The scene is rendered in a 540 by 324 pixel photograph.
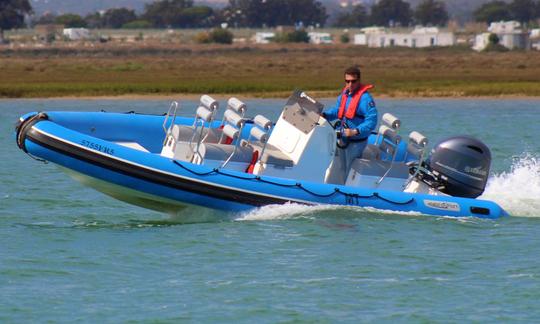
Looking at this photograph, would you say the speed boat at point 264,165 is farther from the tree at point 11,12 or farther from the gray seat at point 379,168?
the tree at point 11,12

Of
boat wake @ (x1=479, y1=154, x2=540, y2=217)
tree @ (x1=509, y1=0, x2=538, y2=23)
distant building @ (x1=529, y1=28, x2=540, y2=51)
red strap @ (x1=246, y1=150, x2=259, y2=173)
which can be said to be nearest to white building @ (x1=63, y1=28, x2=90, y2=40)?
distant building @ (x1=529, y1=28, x2=540, y2=51)

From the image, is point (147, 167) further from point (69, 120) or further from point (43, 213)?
point (43, 213)

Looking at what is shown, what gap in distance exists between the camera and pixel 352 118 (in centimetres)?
1247

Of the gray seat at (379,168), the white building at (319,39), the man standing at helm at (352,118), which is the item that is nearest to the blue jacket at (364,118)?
the man standing at helm at (352,118)

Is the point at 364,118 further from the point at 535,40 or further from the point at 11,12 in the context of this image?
the point at 11,12

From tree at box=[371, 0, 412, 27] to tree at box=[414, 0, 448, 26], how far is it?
1.50 metres

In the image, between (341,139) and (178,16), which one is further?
(178,16)

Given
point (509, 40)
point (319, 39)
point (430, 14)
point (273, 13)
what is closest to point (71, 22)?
point (273, 13)

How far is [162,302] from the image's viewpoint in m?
9.79

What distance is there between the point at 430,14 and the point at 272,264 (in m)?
148

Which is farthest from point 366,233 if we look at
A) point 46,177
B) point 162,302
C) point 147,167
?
point 46,177

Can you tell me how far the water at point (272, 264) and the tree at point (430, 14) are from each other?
14248cm

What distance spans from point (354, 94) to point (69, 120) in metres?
2.91

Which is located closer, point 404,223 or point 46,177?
point 404,223
